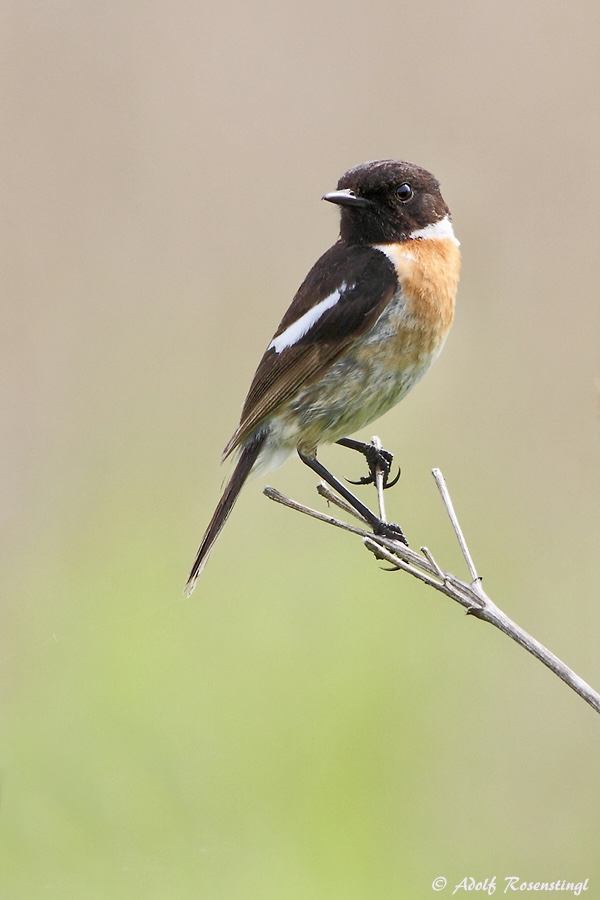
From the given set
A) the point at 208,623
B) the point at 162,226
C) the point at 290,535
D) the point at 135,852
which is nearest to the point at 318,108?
the point at 162,226

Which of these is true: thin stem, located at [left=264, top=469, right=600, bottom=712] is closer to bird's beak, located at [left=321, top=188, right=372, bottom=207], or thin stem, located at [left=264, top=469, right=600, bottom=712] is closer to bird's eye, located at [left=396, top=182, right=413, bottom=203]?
bird's beak, located at [left=321, top=188, right=372, bottom=207]

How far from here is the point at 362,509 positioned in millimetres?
4207

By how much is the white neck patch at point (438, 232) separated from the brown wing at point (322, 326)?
0.22m

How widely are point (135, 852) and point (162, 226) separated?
3.44 metres

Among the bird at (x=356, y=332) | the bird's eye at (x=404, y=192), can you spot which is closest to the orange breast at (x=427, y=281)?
the bird at (x=356, y=332)

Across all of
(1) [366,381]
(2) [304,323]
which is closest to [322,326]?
(2) [304,323]

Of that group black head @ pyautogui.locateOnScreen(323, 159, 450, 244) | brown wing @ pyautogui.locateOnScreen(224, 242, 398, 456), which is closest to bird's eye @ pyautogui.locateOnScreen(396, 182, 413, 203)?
black head @ pyautogui.locateOnScreen(323, 159, 450, 244)

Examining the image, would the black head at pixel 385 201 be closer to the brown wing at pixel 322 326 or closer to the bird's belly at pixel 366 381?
the brown wing at pixel 322 326

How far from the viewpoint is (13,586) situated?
503 centimetres

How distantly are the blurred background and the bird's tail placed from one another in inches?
26.6

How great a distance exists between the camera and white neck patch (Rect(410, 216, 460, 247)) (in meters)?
4.32

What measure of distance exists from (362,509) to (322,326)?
2.10 ft

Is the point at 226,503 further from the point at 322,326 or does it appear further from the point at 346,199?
the point at 346,199

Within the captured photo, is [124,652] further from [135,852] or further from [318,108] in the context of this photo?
[318,108]
